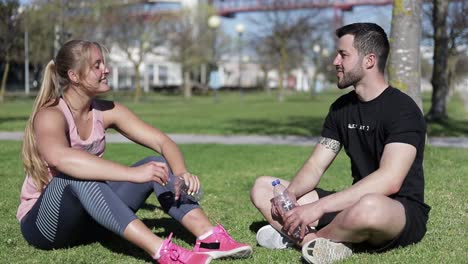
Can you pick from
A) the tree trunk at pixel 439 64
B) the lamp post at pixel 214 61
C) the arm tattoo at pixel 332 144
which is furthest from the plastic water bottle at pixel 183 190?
the lamp post at pixel 214 61

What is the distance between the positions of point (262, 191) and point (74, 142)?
51.3 inches

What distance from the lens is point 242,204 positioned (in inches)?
253

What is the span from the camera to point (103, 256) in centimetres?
421

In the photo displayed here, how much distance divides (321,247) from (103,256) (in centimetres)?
145

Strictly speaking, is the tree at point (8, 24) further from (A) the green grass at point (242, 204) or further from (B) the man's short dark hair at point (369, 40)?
(B) the man's short dark hair at point (369, 40)

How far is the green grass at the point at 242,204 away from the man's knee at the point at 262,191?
328 mm

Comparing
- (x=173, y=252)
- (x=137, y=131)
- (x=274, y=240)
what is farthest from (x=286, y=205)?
(x=137, y=131)

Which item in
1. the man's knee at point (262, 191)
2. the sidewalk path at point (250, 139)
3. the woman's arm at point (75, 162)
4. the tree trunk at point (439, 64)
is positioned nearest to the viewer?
the woman's arm at point (75, 162)

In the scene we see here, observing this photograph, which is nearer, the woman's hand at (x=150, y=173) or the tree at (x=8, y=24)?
the woman's hand at (x=150, y=173)

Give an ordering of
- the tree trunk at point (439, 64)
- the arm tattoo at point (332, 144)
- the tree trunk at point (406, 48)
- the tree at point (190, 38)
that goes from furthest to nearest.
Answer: the tree at point (190, 38) → the tree trunk at point (439, 64) → the tree trunk at point (406, 48) → the arm tattoo at point (332, 144)

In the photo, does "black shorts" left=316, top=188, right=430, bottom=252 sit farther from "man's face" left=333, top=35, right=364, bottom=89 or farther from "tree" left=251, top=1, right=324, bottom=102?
"tree" left=251, top=1, right=324, bottom=102

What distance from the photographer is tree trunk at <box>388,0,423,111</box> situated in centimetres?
854

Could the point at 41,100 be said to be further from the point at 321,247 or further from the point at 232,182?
the point at 232,182

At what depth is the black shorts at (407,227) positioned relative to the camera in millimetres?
3854
